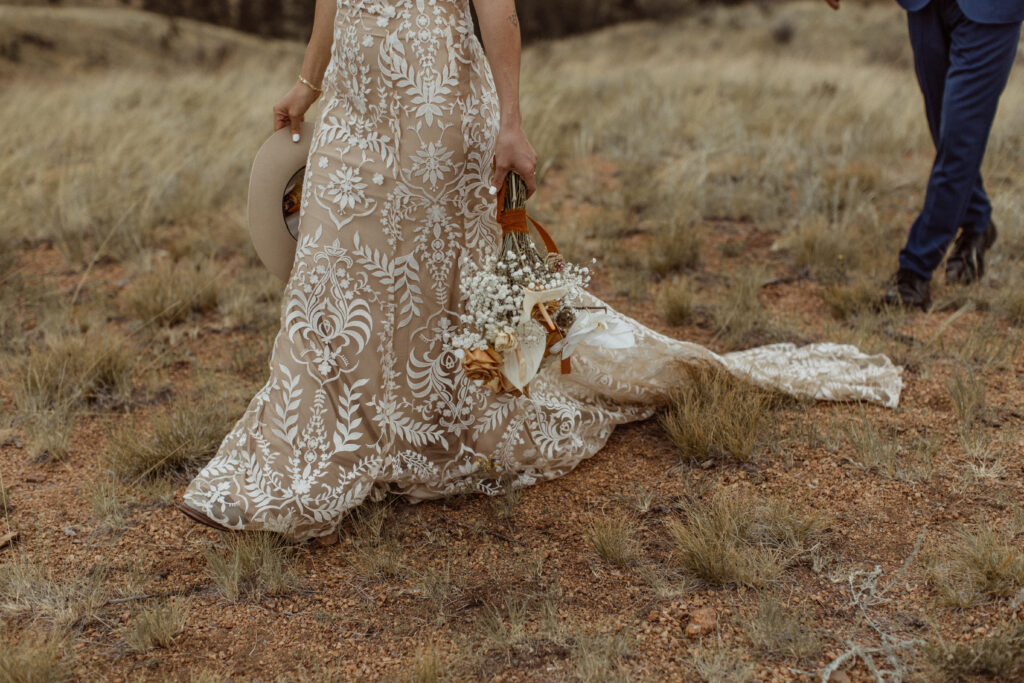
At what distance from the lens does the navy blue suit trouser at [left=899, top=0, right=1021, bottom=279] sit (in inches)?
138

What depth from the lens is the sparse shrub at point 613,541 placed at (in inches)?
92.3

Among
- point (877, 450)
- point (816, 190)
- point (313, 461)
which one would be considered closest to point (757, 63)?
point (816, 190)

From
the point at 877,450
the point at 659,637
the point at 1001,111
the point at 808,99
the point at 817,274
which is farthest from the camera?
the point at 808,99

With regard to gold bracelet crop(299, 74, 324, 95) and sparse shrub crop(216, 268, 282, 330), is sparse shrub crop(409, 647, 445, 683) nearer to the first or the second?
gold bracelet crop(299, 74, 324, 95)

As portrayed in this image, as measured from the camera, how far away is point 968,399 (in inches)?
117

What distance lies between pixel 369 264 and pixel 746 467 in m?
1.32

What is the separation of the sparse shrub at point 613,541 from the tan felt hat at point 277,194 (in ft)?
4.20

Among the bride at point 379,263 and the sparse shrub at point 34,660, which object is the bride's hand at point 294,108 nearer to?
the bride at point 379,263

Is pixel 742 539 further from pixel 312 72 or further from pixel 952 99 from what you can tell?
pixel 952 99

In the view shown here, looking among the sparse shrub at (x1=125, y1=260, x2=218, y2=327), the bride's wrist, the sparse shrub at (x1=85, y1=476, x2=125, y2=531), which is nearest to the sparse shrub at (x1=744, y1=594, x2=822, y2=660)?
the bride's wrist

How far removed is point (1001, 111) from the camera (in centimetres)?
702

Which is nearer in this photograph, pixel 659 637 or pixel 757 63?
pixel 659 637

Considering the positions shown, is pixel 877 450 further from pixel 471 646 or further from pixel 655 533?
pixel 471 646

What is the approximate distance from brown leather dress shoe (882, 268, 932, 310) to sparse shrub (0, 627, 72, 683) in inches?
134
